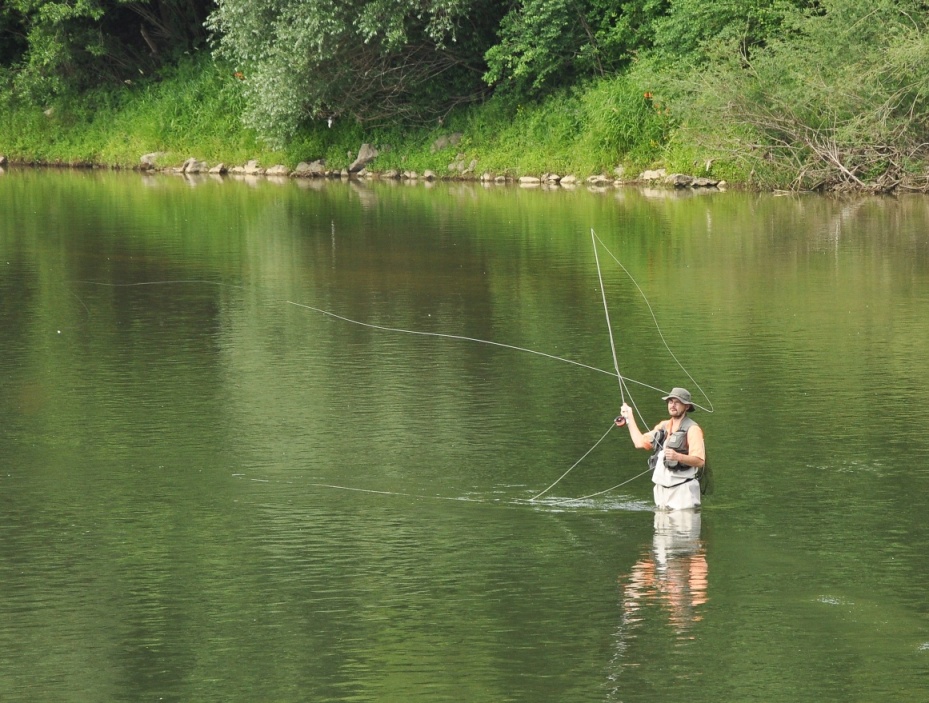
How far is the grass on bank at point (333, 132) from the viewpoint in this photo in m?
39.7

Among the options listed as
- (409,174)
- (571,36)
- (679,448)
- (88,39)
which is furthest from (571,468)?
(88,39)

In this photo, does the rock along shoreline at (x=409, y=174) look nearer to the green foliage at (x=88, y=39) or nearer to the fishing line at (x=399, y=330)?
the green foliage at (x=88, y=39)

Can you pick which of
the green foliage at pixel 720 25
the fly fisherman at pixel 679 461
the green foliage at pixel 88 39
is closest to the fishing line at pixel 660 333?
the fly fisherman at pixel 679 461

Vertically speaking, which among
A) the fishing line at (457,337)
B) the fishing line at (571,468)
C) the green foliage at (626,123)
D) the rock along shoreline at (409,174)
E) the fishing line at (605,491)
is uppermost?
the green foliage at (626,123)

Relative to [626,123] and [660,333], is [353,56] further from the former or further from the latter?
[660,333]

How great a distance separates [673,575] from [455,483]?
2.43 meters

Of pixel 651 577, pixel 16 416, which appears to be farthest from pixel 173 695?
pixel 16 416

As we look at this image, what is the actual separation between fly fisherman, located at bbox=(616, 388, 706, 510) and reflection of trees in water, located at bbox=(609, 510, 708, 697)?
137 mm

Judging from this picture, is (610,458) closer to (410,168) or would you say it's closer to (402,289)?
(402,289)

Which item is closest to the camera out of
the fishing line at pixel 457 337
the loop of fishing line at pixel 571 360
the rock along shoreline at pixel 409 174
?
the loop of fishing line at pixel 571 360

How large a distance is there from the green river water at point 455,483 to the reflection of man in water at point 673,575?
0.08ft

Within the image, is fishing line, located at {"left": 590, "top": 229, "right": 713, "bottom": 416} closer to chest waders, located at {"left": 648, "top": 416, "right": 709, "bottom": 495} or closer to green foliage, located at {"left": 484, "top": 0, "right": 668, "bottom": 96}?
chest waders, located at {"left": 648, "top": 416, "right": 709, "bottom": 495}

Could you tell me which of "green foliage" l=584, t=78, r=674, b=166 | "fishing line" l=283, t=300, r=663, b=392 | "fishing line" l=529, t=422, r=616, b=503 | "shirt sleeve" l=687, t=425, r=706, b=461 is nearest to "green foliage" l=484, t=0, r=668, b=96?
"green foliage" l=584, t=78, r=674, b=166

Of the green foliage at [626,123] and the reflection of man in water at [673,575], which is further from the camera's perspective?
the green foliage at [626,123]
